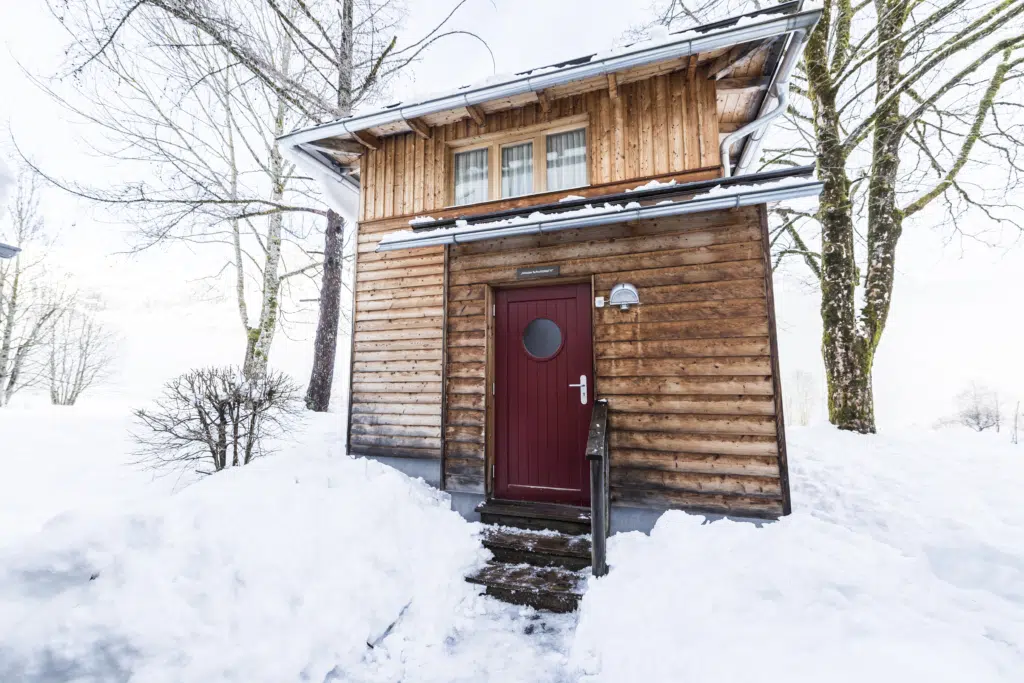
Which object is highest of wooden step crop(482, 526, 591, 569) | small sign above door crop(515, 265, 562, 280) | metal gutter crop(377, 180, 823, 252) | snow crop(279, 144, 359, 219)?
snow crop(279, 144, 359, 219)

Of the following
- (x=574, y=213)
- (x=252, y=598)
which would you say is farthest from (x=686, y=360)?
(x=252, y=598)

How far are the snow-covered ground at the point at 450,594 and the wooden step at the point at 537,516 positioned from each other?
0.93ft

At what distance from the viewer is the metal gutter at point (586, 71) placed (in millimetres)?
4008

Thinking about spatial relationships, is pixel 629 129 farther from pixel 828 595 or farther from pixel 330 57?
pixel 330 57

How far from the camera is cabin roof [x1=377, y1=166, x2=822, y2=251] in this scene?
145 inches

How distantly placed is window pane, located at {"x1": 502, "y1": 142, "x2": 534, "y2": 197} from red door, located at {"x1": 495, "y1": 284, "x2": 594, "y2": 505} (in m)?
1.32

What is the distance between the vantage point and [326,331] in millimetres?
9141

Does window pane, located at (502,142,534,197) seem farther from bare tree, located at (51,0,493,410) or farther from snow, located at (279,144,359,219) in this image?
bare tree, located at (51,0,493,410)

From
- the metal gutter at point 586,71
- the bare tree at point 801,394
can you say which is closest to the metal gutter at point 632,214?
the metal gutter at point 586,71

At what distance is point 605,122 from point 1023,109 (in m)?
8.27

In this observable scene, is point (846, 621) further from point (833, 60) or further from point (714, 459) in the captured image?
point (833, 60)

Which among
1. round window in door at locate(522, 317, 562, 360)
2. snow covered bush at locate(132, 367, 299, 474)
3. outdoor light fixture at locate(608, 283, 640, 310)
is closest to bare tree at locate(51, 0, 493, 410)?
snow covered bush at locate(132, 367, 299, 474)

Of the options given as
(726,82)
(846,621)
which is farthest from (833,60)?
(846,621)

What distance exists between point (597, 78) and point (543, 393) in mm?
3634
